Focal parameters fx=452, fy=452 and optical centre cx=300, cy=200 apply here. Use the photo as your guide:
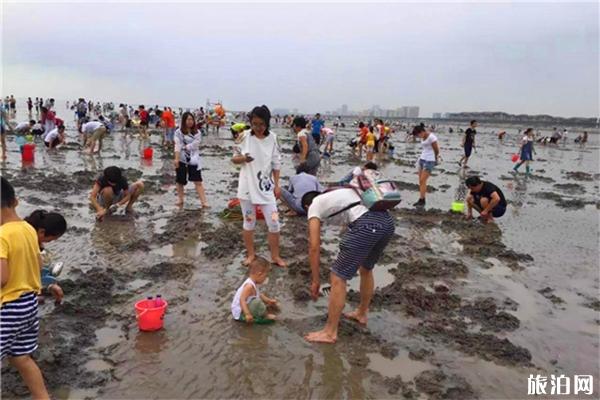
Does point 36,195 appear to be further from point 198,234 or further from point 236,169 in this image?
point 236,169

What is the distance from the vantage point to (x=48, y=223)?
326cm

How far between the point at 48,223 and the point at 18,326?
0.79 m

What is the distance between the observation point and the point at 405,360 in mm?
3943

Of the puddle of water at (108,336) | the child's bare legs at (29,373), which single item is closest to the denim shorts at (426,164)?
the puddle of water at (108,336)

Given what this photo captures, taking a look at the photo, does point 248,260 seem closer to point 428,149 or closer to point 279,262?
point 279,262

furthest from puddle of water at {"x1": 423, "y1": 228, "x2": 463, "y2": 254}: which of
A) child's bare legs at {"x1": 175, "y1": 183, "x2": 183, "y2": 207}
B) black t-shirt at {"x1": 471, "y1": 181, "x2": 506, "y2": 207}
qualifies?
child's bare legs at {"x1": 175, "y1": 183, "x2": 183, "y2": 207}

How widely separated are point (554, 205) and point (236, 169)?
29.9 ft

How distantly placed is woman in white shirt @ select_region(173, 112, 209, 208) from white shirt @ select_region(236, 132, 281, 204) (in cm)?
307

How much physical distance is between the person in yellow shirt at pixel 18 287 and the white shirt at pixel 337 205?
2105mm

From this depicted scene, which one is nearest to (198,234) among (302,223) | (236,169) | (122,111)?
(302,223)

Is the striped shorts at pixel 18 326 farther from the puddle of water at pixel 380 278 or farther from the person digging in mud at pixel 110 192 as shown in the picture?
the person digging in mud at pixel 110 192

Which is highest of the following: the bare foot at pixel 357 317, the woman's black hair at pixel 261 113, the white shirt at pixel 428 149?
the woman's black hair at pixel 261 113

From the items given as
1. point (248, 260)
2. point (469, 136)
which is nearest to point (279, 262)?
point (248, 260)

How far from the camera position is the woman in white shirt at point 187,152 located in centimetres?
826
